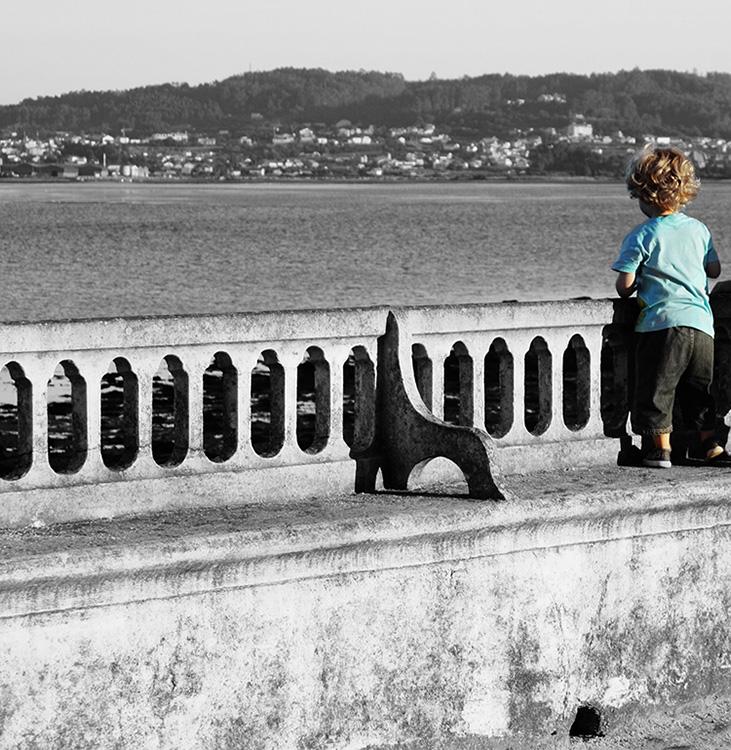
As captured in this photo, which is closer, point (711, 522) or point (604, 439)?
point (711, 522)

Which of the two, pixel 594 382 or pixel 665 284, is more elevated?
pixel 665 284

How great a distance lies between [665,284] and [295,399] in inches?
67.0

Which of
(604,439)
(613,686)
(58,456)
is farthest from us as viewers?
(58,456)

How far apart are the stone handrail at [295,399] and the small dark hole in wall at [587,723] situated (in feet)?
3.12

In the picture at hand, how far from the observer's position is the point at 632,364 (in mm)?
7965

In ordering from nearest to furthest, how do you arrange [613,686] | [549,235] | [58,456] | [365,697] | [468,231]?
[365,697] < [613,686] < [58,456] < [549,235] < [468,231]

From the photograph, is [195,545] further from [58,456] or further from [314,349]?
[58,456]

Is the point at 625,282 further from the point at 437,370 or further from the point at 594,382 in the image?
the point at 437,370

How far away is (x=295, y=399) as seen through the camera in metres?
7.02

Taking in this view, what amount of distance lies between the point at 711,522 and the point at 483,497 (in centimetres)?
97

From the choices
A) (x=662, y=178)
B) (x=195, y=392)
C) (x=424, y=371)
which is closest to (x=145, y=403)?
(x=195, y=392)

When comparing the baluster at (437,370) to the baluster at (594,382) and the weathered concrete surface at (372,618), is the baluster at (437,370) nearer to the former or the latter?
the weathered concrete surface at (372,618)

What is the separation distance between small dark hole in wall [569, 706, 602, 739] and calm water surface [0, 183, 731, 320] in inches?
968

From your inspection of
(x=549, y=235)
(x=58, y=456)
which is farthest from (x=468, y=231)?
(x=58, y=456)
